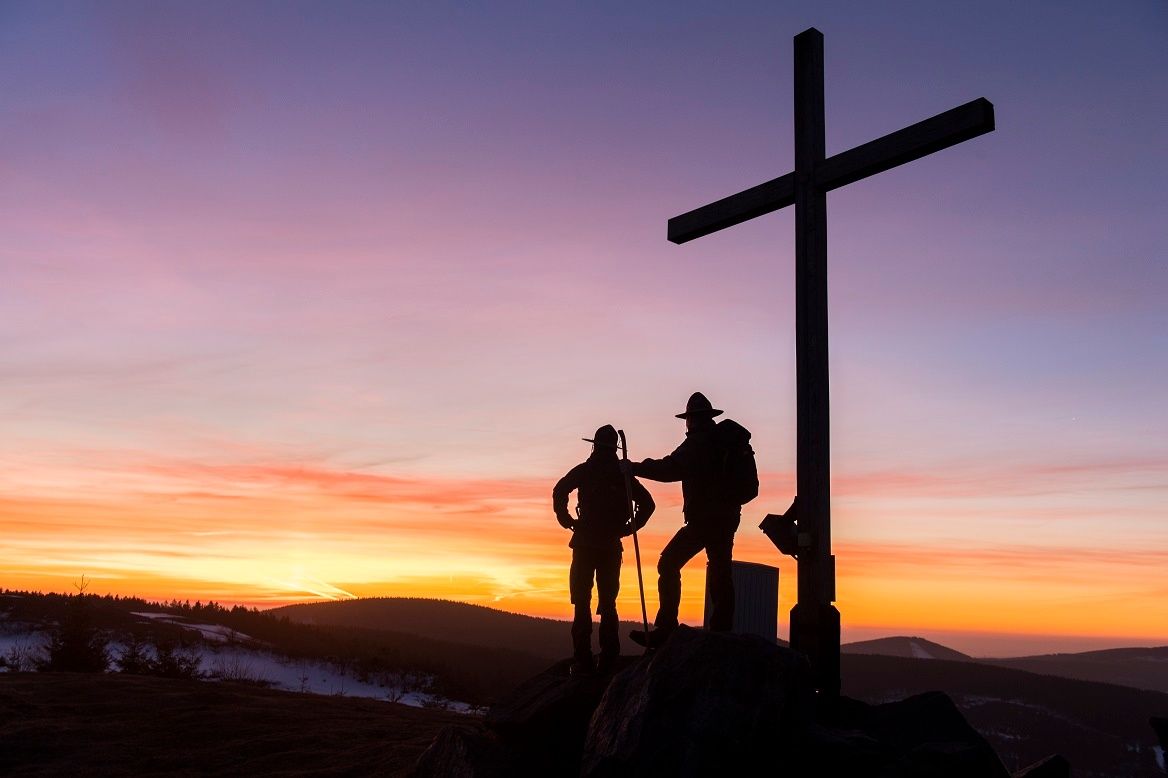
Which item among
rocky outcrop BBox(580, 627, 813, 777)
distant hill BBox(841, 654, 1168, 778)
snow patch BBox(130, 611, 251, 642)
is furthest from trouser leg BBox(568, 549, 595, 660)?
distant hill BBox(841, 654, 1168, 778)

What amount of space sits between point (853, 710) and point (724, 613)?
4.99 feet

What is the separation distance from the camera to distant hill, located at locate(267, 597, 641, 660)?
55.4 metres

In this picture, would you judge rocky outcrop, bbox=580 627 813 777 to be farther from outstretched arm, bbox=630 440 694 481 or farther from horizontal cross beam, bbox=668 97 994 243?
horizontal cross beam, bbox=668 97 994 243

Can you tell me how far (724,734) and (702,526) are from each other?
2818 mm

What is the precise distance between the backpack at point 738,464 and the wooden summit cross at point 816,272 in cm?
54

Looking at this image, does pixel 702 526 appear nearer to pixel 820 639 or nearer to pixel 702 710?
pixel 820 639

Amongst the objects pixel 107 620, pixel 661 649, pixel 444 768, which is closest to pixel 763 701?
pixel 661 649

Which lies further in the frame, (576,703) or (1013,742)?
(1013,742)

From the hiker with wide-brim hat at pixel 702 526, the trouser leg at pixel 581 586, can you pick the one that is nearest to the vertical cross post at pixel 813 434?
the hiker with wide-brim hat at pixel 702 526

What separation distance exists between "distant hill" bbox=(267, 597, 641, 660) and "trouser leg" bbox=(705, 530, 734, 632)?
4193 centimetres

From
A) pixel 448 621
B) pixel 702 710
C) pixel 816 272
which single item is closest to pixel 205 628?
pixel 816 272

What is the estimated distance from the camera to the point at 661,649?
7574 mm

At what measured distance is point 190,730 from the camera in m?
11.6

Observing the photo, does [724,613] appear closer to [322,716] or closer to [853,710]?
[853,710]
